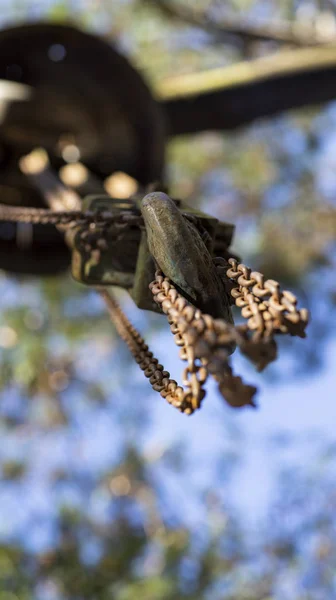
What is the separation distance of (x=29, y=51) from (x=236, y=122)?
1.24 metres

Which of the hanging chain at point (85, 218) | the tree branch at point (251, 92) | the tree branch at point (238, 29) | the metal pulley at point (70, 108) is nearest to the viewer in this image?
the hanging chain at point (85, 218)

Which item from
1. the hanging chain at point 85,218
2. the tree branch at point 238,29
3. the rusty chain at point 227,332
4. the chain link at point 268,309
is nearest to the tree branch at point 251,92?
the tree branch at point 238,29

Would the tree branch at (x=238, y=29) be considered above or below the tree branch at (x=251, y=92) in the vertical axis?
above

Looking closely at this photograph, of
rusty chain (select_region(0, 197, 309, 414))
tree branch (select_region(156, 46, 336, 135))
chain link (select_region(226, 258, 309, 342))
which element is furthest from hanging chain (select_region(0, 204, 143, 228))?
tree branch (select_region(156, 46, 336, 135))

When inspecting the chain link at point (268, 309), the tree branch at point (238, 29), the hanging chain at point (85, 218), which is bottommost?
the hanging chain at point (85, 218)

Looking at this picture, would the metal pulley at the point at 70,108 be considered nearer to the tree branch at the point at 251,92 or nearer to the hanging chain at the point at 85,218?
the tree branch at the point at 251,92

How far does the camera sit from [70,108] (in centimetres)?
289

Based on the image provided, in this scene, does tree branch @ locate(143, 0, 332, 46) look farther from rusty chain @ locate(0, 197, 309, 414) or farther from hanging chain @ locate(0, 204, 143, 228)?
rusty chain @ locate(0, 197, 309, 414)

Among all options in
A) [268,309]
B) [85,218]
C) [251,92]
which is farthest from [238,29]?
[268,309]

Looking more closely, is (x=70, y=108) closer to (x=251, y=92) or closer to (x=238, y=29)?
(x=251, y=92)

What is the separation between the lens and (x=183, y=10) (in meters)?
5.52

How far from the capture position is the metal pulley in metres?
2.85

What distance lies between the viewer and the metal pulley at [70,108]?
2854 mm

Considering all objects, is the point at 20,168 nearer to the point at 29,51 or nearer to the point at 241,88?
the point at 29,51
